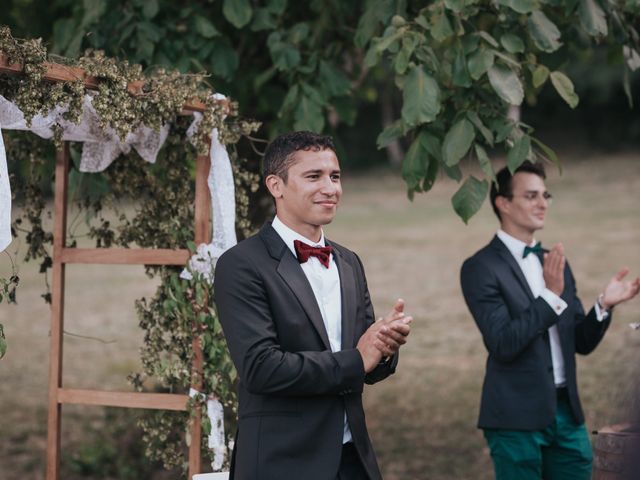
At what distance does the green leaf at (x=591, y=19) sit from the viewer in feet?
15.3

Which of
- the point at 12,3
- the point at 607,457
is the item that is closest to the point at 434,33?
the point at 607,457

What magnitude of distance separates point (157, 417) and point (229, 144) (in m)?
1.36

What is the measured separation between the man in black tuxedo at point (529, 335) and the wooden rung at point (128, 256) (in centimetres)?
134

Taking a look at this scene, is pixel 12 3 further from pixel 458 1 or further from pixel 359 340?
pixel 359 340

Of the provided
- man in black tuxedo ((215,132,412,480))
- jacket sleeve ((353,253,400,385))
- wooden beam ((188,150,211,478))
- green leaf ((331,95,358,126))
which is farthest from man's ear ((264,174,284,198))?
green leaf ((331,95,358,126))

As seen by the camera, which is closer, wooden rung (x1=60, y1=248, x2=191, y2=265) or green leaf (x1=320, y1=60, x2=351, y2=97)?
wooden rung (x1=60, y1=248, x2=191, y2=265)

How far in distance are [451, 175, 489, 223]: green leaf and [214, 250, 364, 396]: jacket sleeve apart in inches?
60.7

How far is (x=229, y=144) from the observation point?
190 inches

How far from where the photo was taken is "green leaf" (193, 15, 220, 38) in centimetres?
534

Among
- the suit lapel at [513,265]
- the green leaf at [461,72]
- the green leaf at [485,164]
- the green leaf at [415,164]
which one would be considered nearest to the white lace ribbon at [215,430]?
the green leaf at [415,164]

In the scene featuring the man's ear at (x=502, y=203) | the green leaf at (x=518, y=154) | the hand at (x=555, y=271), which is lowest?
the hand at (x=555, y=271)

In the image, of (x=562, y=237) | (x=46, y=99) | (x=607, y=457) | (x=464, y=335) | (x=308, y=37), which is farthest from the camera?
(x=562, y=237)

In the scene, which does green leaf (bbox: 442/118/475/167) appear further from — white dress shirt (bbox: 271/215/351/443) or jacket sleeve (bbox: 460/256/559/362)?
white dress shirt (bbox: 271/215/351/443)

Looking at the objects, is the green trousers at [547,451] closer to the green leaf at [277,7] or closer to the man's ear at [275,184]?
the man's ear at [275,184]
